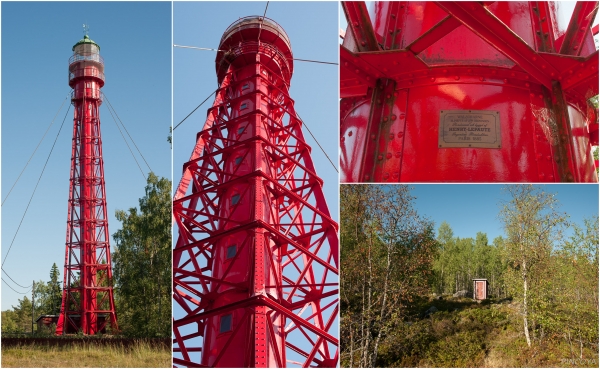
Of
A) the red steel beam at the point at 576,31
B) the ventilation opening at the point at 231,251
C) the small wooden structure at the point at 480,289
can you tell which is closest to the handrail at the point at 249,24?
the ventilation opening at the point at 231,251

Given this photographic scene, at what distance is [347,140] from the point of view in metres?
7.81

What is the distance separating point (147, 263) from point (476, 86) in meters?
15.2

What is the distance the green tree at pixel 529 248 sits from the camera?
33.2ft

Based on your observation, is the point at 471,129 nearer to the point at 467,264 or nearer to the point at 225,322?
the point at 225,322

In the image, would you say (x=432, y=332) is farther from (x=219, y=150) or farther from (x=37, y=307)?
(x=37, y=307)

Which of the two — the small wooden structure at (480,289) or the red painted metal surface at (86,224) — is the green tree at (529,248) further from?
the red painted metal surface at (86,224)

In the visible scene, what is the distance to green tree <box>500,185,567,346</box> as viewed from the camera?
33.2 feet

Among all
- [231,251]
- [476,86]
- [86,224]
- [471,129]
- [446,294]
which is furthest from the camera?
[86,224]

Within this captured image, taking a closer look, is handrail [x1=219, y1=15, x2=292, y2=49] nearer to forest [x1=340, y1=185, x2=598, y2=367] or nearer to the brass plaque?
forest [x1=340, y1=185, x2=598, y2=367]

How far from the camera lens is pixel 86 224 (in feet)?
92.9

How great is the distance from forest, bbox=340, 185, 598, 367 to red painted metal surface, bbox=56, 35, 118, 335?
19.5 meters

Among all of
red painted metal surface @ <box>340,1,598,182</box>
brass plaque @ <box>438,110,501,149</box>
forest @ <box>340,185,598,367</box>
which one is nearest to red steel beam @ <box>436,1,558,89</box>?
red painted metal surface @ <box>340,1,598,182</box>

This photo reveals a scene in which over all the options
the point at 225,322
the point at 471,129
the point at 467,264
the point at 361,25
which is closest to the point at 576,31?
the point at 471,129

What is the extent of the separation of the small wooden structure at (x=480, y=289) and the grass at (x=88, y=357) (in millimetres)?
6885
